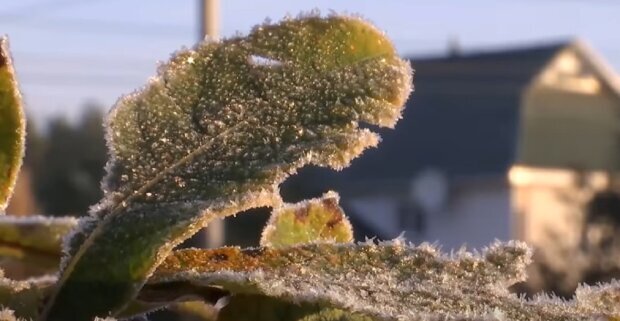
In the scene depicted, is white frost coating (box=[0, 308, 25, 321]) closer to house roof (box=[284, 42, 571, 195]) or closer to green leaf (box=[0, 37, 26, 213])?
green leaf (box=[0, 37, 26, 213])

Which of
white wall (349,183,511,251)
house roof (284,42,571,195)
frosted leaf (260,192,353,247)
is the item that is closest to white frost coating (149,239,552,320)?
frosted leaf (260,192,353,247)

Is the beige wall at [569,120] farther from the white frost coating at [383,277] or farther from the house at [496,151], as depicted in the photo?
the white frost coating at [383,277]

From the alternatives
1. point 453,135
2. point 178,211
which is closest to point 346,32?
point 178,211

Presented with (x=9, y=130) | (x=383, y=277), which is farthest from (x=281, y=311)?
(x=9, y=130)

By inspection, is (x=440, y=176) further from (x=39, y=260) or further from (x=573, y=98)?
(x=39, y=260)

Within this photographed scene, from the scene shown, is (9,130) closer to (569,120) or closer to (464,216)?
(464,216)
